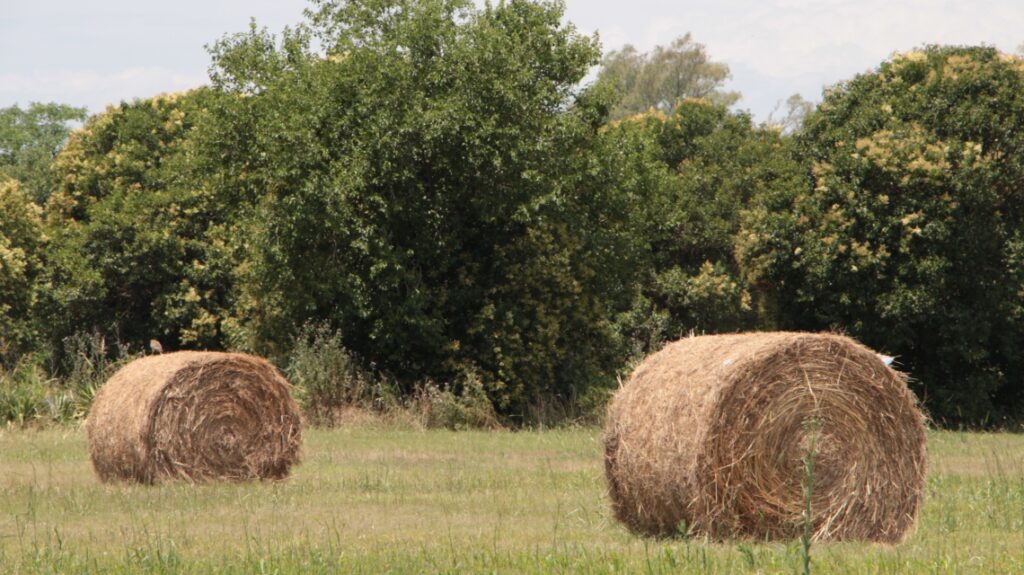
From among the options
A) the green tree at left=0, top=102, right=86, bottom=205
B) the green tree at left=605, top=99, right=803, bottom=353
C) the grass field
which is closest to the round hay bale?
the grass field

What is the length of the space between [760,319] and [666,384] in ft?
77.7

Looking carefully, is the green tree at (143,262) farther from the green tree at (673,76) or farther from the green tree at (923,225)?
the green tree at (673,76)

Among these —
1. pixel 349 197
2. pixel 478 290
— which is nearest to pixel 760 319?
pixel 478 290

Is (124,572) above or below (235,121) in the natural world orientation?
below

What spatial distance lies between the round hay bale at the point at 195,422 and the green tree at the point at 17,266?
909 inches

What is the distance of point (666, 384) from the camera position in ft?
37.1

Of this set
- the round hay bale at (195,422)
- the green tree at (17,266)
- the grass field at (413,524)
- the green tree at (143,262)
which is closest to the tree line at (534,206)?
the green tree at (143,262)

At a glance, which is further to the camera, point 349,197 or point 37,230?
point 37,230

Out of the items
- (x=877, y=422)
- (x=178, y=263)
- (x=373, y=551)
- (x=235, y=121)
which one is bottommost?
(x=373, y=551)

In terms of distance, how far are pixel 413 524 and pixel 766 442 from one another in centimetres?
324

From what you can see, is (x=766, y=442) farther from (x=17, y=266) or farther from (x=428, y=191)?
(x=17, y=266)

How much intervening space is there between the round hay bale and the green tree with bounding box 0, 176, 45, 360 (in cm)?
2309

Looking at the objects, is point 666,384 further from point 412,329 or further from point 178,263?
point 178,263

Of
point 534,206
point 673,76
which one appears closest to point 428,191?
point 534,206
